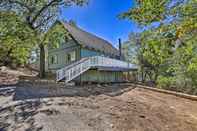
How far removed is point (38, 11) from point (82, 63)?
23.0 feet

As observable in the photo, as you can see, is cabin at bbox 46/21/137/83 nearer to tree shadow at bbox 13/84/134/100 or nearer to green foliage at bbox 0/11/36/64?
green foliage at bbox 0/11/36/64

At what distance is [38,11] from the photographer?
19.5 meters

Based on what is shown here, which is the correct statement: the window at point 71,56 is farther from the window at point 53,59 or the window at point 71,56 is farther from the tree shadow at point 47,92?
the tree shadow at point 47,92

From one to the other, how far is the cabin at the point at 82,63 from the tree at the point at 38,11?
8.62 ft

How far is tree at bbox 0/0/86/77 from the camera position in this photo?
18422 millimetres

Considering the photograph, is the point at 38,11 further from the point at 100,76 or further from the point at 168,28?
the point at 168,28

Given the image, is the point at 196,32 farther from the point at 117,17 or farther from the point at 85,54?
the point at 85,54

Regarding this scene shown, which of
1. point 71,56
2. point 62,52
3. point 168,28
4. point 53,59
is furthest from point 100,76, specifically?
point 168,28

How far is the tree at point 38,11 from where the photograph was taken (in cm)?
1842

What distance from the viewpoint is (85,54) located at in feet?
77.6

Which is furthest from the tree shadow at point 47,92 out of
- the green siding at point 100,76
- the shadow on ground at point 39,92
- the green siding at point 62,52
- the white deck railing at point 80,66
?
the green siding at point 62,52

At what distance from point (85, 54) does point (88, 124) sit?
1824cm

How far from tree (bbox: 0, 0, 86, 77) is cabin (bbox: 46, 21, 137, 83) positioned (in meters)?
2.63

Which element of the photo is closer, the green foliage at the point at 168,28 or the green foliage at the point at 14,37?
the green foliage at the point at 168,28
